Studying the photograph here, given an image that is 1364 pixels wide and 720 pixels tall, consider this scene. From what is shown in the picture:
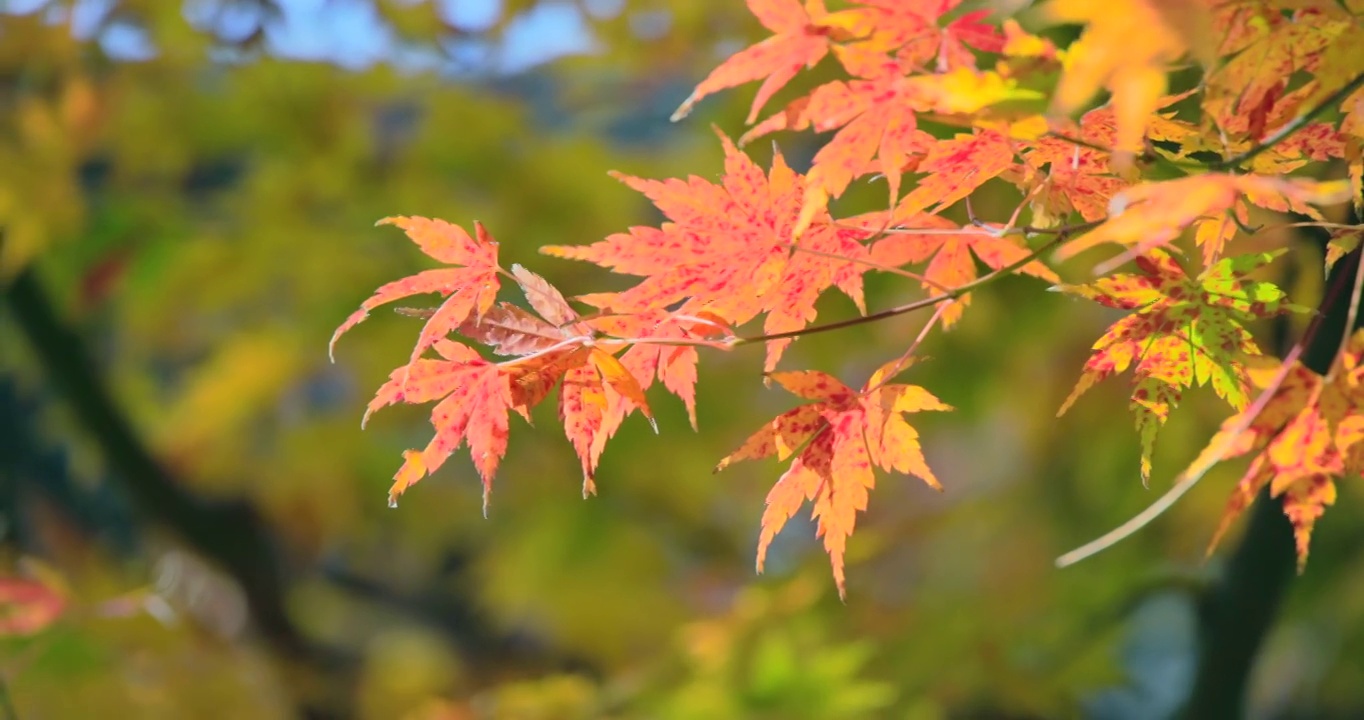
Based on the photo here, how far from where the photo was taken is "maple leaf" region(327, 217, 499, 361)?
0.63 meters

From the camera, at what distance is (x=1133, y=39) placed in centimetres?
40

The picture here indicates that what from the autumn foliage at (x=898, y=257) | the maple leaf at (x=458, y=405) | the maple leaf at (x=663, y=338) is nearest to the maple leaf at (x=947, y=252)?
the autumn foliage at (x=898, y=257)

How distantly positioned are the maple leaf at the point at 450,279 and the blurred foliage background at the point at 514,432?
3.47ft

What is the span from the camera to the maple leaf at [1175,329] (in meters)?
0.65

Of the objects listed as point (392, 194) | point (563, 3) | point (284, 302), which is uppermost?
point (563, 3)

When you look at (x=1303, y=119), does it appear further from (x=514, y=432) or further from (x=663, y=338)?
(x=514, y=432)

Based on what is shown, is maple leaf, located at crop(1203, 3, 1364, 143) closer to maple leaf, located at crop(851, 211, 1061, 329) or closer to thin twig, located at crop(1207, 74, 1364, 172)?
thin twig, located at crop(1207, 74, 1364, 172)

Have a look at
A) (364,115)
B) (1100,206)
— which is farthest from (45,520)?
(1100,206)

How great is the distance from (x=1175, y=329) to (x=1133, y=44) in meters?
0.31

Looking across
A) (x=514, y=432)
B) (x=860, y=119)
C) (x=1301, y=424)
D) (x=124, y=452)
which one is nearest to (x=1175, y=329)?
(x=1301, y=424)

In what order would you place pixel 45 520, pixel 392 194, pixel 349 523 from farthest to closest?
1. pixel 45 520
2. pixel 349 523
3. pixel 392 194

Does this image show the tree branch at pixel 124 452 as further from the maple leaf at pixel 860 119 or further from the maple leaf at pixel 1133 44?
the maple leaf at pixel 1133 44

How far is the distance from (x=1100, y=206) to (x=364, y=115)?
1726 mm

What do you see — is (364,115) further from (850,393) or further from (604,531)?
(850,393)
